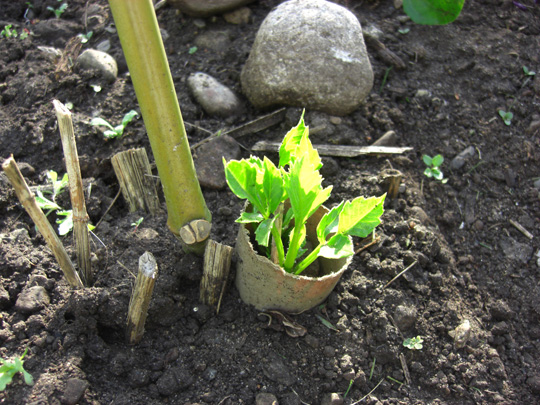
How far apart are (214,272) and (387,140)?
1.19 m

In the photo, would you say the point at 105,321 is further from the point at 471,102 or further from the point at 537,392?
the point at 471,102

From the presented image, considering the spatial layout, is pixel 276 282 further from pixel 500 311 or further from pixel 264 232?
pixel 500 311

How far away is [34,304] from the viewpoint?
165 centimetres

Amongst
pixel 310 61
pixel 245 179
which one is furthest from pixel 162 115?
pixel 310 61

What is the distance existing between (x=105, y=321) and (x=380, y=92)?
1.85m

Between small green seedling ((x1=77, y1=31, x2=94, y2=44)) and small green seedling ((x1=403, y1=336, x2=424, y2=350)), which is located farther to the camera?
small green seedling ((x1=77, y1=31, x2=94, y2=44))

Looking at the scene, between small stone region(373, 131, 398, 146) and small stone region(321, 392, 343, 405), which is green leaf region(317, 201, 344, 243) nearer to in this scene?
small stone region(321, 392, 343, 405)

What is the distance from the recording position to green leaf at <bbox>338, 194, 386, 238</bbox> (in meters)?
1.45

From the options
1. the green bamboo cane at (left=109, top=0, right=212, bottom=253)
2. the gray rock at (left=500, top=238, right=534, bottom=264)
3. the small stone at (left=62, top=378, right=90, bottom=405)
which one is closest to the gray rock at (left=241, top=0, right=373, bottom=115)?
the green bamboo cane at (left=109, top=0, right=212, bottom=253)

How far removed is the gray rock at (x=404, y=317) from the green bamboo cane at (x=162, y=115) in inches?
32.3

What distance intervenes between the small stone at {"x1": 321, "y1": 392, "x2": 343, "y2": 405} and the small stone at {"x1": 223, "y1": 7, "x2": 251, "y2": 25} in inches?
86.2

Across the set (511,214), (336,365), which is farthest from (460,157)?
(336,365)

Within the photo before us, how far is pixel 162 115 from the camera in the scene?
144 centimetres

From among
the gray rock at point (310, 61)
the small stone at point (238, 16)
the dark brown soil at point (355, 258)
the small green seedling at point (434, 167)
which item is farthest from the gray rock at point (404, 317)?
the small stone at point (238, 16)
